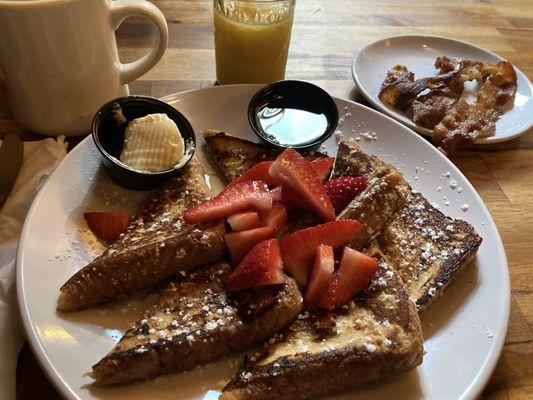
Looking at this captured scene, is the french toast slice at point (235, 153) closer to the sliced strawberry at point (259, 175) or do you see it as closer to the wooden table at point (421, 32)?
the sliced strawberry at point (259, 175)

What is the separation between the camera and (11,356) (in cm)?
123

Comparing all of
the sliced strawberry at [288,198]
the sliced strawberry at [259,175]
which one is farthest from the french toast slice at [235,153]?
the sliced strawberry at [288,198]

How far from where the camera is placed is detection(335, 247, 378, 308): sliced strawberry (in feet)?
4.39

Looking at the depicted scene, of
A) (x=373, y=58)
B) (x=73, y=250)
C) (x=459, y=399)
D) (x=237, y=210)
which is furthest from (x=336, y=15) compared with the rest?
(x=459, y=399)

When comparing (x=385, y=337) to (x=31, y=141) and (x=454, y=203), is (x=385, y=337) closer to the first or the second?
(x=454, y=203)

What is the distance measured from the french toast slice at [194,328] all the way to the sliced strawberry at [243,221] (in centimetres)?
16

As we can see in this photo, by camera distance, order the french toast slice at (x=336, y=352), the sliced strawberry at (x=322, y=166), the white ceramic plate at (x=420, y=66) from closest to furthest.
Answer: the french toast slice at (x=336, y=352) < the sliced strawberry at (x=322, y=166) < the white ceramic plate at (x=420, y=66)

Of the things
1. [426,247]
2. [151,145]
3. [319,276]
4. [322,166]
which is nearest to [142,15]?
[151,145]

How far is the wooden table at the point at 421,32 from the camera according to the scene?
1446 mm

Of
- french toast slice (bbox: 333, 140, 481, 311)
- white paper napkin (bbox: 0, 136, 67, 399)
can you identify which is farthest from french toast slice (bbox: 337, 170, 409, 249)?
white paper napkin (bbox: 0, 136, 67, 399)

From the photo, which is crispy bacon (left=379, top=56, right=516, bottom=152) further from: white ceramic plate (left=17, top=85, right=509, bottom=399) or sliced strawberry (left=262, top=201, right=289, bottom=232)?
sliced strawberry (left=262, top=201, right=289, bottom=232)

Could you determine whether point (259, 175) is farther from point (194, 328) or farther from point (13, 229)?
point (13, 229)

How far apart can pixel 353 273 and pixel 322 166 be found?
43 centimetres

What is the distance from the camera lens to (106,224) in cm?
151
